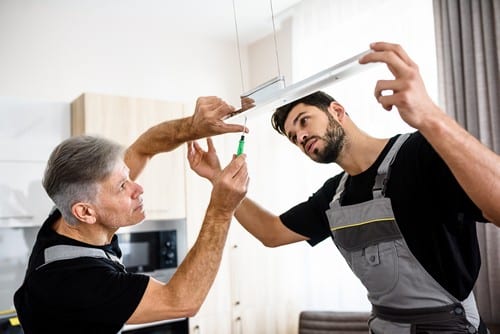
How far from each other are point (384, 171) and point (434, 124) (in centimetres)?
50

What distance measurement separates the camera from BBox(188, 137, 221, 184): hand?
1704mm

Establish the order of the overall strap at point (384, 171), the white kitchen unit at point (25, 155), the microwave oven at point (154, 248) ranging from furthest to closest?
the microwave oven at point (154, 248) → the white kitchen unit at point (25, 155) → the overall strap at point (384, 171)

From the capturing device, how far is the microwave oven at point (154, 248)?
114 inches

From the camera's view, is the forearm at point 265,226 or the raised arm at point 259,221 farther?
the forearm at point 265,226

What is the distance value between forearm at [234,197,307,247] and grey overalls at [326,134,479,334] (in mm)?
302

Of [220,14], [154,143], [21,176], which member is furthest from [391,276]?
[220,14]

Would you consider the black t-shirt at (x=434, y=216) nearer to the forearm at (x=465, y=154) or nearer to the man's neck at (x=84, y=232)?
the forearm at (x=465, y=154)

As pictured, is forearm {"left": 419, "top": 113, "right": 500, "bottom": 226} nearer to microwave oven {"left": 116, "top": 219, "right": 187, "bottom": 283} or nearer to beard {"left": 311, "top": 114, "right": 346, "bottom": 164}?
beard {"left": 311, "top": 114, "right": 346, "bottom": 164}

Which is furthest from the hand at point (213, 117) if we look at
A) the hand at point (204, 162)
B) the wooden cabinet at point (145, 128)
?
the wooden cabinet at point (145, 128)

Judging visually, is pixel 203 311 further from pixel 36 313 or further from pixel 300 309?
pixel 36 313

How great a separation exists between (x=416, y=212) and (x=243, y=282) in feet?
6.90

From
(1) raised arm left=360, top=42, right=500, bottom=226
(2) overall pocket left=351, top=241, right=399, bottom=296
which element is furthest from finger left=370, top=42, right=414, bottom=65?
(2) overall pocket left=351, top=241, right=399, bottom=296

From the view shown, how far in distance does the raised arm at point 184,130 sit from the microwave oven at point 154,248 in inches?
47.7

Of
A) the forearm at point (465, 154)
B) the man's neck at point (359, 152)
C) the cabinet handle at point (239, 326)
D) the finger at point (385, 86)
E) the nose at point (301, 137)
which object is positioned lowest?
the cabinet handle at point (239, 326)
